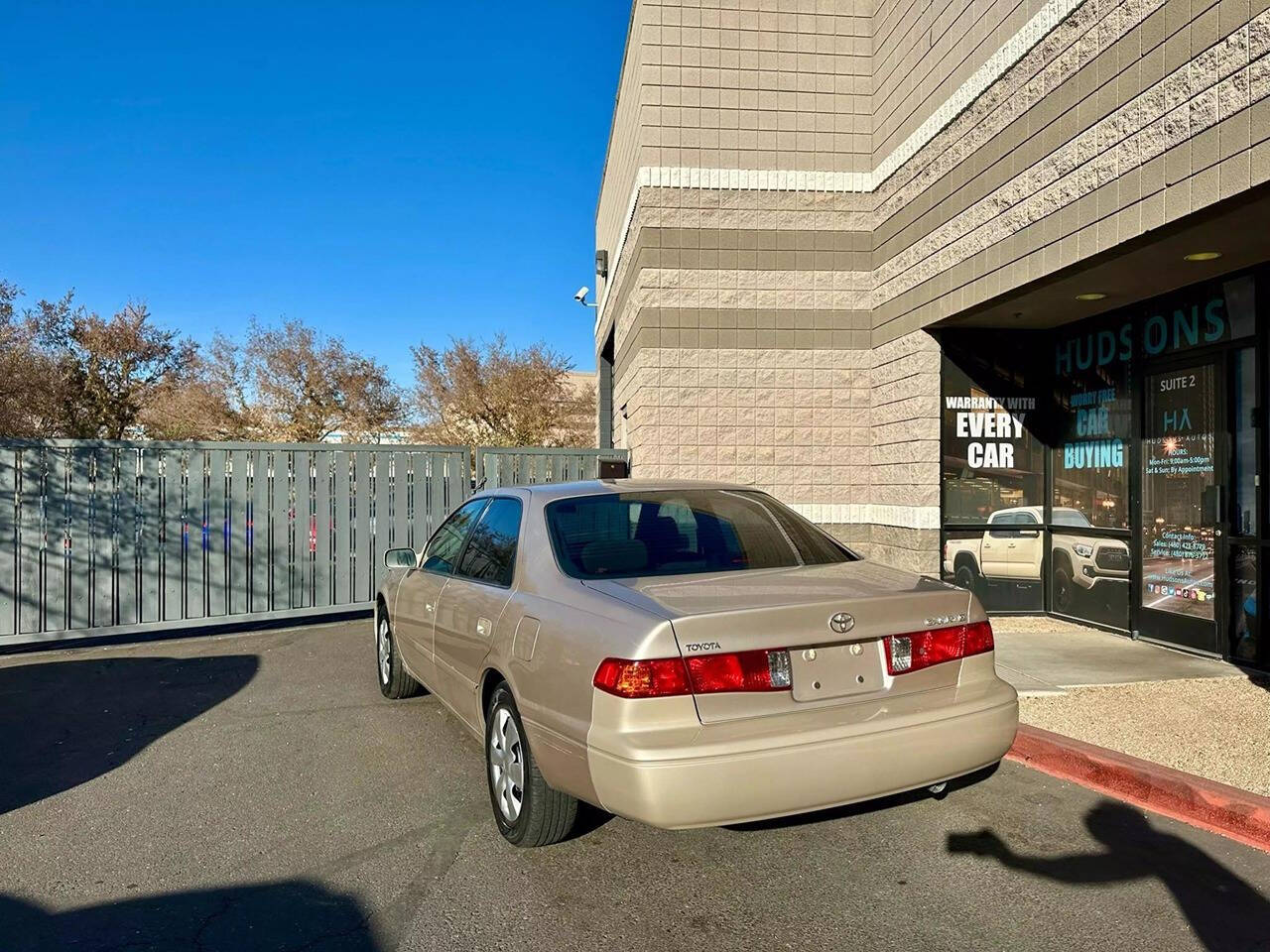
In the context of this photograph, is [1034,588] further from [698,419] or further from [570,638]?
[570,638]

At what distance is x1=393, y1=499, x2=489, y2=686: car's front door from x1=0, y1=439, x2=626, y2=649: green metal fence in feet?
12.9

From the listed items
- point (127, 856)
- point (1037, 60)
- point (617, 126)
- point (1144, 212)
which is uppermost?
point (617, 126)

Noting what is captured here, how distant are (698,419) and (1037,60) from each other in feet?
16.1

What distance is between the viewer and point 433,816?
397cm

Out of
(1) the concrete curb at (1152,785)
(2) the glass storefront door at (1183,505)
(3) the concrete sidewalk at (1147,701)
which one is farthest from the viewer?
(2) the glass storefront door at (1183,505)

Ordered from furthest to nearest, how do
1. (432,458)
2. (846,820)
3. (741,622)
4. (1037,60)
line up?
(432,458) → (1037,60) → (846,820) → (741,622)

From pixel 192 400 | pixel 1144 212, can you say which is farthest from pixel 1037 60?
pixel 192 400

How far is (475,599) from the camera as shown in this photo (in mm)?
4188

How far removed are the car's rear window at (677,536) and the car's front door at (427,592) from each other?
1.15 metres

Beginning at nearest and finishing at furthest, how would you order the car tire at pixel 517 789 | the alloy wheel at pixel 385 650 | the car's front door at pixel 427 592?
the car tire at pixel 517 789 < the car's front door at pixel 427 592 < the alloy wheel at pixel 385 650

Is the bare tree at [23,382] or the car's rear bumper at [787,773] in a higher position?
the bare tree at [23,382]

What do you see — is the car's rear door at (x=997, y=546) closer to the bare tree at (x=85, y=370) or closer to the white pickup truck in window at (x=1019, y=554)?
the white pickup truck in window at (x=1019, y=554)

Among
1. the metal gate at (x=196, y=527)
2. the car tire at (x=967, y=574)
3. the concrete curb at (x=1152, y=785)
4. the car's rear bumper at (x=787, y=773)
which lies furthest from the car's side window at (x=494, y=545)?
the car tire at (x=967, y=574)

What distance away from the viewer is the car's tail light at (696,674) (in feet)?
9.49
